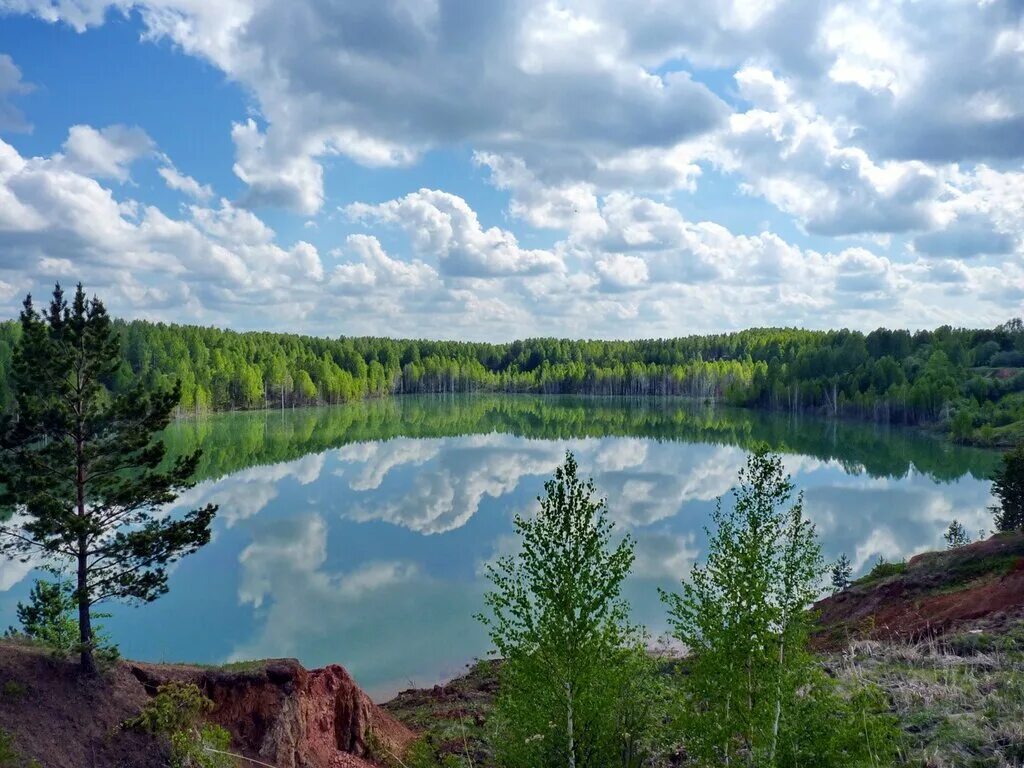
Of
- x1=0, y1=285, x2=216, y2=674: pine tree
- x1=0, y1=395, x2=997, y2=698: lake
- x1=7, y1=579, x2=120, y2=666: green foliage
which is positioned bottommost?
x1=0, y1=395, x2=997, y2=698: lake

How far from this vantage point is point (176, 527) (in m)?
15.4

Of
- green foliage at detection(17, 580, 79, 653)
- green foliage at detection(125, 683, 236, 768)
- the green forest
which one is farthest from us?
the green forest

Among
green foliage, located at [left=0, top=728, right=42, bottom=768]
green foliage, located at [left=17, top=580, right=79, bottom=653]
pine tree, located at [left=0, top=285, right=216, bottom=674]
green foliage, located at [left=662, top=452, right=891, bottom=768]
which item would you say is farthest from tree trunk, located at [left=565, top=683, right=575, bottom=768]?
green foliage, located at [left=17, top=580, right=79, bottom=653]

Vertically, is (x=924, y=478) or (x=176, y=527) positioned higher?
(x=176, y=527)

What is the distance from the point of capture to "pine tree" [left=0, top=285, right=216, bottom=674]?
14.5 metres

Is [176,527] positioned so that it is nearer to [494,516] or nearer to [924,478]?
[494,516]

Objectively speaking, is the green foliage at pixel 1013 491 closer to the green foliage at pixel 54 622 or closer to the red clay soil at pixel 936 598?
the red clay soil at pixel 936 598

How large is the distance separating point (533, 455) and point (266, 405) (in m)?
85.1

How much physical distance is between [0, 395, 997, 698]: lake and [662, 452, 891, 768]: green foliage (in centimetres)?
1447

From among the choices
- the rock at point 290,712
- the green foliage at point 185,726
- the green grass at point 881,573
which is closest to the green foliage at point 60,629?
the rock at point 290,712

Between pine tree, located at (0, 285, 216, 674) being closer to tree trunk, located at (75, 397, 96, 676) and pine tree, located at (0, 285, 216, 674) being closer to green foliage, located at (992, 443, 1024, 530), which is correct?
tree trunk, located at (75, 397, 96, 676)

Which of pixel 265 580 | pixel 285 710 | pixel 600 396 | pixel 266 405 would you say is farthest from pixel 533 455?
pixel 600 396

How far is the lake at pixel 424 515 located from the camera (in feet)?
91.5

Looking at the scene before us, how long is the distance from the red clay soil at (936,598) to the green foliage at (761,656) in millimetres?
12542
